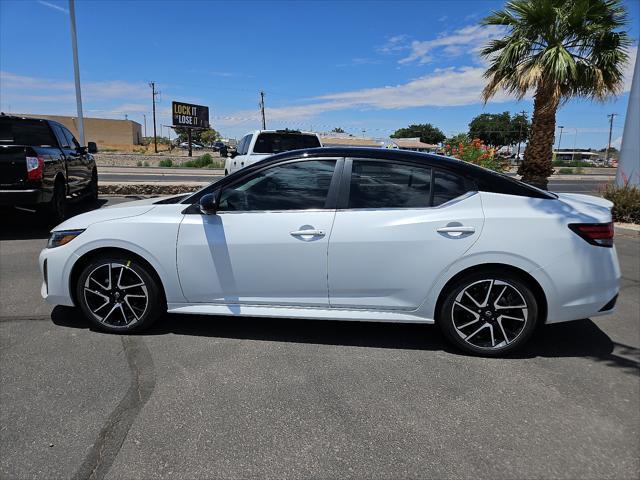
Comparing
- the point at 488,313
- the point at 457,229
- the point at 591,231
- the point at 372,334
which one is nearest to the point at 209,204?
the point at 372,334

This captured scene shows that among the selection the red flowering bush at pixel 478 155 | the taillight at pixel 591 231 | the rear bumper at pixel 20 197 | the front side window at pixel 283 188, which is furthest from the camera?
the red flowering bush at pixel 478 155

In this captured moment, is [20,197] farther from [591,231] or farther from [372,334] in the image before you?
[591,231]

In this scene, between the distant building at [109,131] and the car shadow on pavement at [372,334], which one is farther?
the distant building at [109,131]

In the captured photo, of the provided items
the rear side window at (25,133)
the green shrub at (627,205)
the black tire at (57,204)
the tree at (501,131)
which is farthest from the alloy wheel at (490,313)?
the tree at (501,131)

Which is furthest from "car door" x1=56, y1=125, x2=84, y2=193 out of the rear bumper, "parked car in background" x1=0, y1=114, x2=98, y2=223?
the rear bumper

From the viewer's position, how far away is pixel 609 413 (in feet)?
9.47

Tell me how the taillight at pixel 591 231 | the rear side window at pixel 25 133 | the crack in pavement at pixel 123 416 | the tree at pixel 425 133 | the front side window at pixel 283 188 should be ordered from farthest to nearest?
the tree at pixel 425 133 < the rear side window at pixel 25 133 < the front side window at pixel 283 188 < the taillight at pixel 591 231 < the crack in pavement at pixel 123 416

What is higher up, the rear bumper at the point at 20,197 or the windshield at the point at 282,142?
the windshield at the point at 282,142

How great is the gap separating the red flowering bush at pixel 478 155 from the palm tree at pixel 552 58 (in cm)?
105

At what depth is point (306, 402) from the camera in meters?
2.96

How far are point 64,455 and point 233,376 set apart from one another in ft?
3.70

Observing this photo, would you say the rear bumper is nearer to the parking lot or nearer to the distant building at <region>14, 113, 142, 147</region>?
the parking lot

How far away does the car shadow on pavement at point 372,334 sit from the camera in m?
3.74

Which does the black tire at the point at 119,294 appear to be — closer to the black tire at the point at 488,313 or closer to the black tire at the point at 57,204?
the black tire at the point at 488,313
